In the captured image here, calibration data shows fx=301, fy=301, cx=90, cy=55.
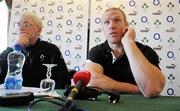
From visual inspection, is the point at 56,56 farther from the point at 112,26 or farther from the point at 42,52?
the point at 112,26

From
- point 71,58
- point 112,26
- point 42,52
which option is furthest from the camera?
point 71,58

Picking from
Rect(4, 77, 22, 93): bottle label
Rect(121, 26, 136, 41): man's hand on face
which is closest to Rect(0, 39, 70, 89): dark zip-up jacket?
Rect(121, 26, 136, 41): man's hand on face

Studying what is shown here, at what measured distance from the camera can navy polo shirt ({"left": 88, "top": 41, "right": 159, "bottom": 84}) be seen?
6.56ft

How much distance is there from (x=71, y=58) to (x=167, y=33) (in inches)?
56.4

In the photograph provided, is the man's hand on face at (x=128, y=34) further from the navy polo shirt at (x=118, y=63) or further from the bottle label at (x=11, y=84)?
the bottle label at (x=11, y=84)

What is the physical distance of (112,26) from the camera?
6.89 feet

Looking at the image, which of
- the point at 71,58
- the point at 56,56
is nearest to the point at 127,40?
the point at 56,56

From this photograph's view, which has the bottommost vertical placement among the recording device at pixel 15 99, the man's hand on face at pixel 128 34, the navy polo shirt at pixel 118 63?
the recording device at pixel 15 99

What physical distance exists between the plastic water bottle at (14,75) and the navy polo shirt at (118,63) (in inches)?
20.3

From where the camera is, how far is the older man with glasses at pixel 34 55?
7.98 feet

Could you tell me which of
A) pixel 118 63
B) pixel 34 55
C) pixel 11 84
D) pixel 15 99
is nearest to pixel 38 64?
pixel 34 55

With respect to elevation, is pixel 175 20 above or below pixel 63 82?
above

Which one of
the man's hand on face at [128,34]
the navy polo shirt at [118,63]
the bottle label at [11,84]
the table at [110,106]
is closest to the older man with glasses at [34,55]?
the navy polo shirt at [118,63]

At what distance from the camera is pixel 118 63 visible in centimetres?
204
